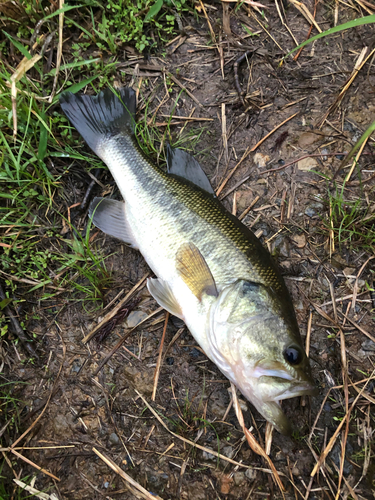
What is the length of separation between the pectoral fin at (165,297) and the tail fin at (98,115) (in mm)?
1444

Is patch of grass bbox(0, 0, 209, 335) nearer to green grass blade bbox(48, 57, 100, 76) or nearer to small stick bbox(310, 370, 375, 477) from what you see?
green grass blade bbox(48, 57, 100, 76)

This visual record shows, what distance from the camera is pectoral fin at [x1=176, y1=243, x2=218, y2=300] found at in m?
2.41

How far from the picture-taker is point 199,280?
2.44 m

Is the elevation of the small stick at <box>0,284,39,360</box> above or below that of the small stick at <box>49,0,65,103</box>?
below

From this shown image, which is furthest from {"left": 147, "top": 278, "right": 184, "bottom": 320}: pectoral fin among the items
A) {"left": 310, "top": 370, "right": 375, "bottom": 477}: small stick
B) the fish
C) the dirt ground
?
{"left": 310, "top": 370, "right": 375, "bottom": 477}: small stick

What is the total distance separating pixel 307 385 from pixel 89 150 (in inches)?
113

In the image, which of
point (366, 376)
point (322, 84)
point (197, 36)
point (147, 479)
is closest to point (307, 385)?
point (366, 376)

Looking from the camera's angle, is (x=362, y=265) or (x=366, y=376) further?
(x=362, y=265)

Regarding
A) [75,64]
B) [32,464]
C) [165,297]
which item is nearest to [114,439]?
[32,464]

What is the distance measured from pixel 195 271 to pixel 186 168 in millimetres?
1045

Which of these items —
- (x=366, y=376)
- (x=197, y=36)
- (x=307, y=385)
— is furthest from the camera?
(x=197, y=36)

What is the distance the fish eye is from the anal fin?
157 centimetres

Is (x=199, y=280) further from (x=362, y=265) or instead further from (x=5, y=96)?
(x=5, y=96)

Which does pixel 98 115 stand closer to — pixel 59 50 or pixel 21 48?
pixel 59 50
